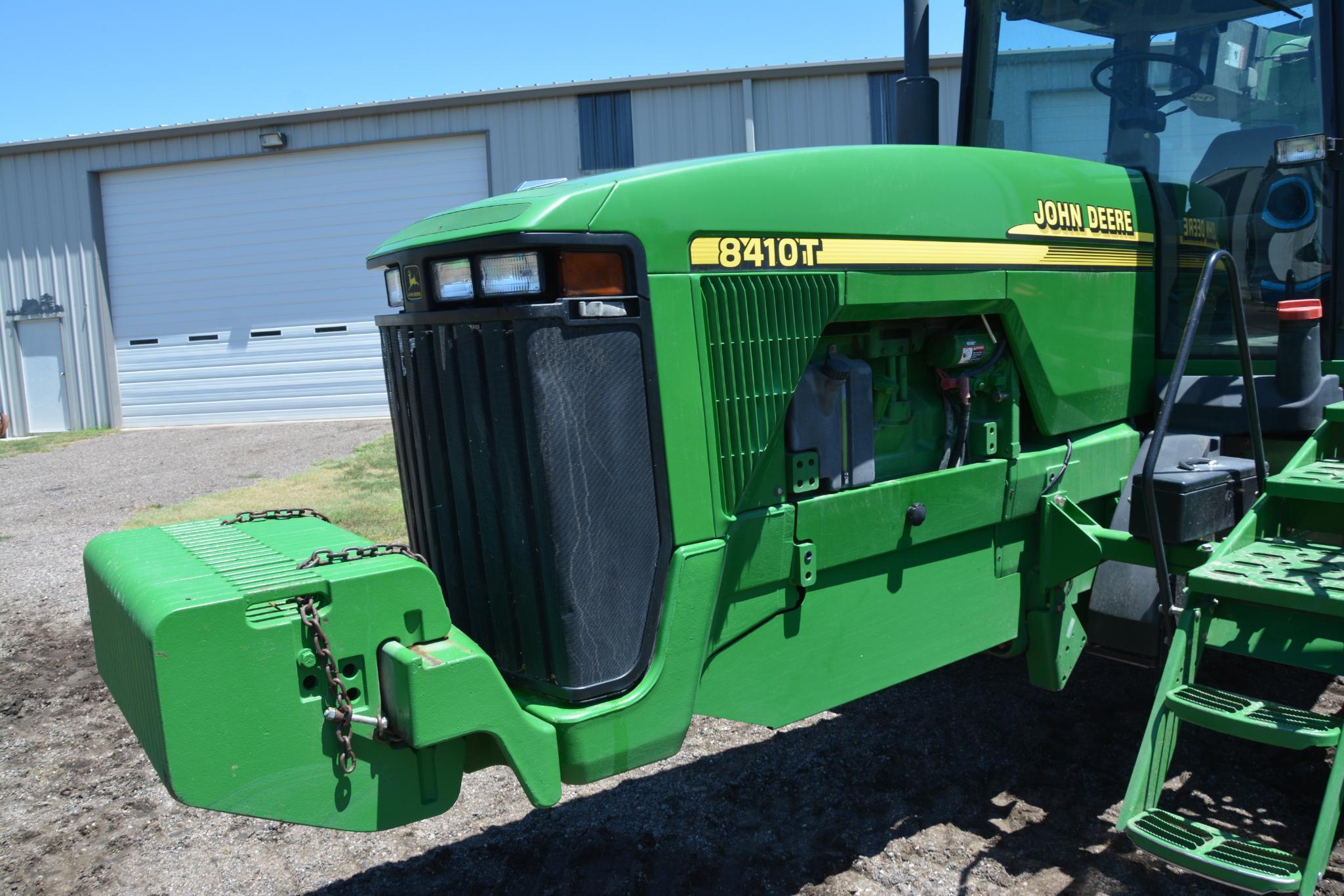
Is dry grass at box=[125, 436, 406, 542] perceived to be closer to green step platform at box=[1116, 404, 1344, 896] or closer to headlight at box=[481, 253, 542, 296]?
headlight at box=[481, 253, 542, 296]

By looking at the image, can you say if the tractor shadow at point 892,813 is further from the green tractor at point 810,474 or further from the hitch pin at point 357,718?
the hitch pin at point 357,718

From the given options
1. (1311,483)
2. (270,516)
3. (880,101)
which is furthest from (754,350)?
(880,101)

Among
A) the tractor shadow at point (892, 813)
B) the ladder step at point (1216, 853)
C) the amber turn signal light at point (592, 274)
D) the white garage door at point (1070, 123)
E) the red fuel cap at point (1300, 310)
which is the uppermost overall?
the white garage door at point (1070, 123)

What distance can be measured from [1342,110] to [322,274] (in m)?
13.2

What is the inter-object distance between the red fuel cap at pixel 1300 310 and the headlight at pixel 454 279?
251cm

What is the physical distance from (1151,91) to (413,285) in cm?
270

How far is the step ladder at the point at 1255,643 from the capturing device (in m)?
2.15

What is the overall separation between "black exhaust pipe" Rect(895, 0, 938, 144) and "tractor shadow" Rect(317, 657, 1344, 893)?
2.14 meters

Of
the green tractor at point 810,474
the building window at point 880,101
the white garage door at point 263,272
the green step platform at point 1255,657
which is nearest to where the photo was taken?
the green tractor at point 810,474

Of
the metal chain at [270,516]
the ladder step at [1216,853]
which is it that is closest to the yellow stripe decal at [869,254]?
the metal chain at [270,516]

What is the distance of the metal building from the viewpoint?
45.4ft

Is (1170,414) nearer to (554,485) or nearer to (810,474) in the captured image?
(810,474)

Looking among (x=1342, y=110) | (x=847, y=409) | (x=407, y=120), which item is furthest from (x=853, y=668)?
(x=407, y=120)

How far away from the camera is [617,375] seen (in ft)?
7.18
